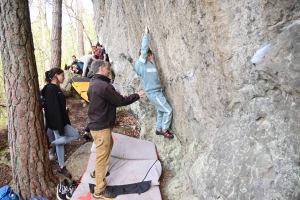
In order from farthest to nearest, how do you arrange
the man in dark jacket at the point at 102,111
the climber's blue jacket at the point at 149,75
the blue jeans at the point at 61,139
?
the climber's blue jacket at the point at 149,75
the blue jeans at the point at 61,139
the man in dark jacket at the point at 102,111

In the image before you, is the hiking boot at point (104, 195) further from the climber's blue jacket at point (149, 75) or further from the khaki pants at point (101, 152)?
the climber's blue jacket at point (149, 75)

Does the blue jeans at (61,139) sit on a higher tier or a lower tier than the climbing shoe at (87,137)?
higher

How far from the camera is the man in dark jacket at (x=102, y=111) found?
12.3 ft

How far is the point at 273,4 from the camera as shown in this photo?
2.38m

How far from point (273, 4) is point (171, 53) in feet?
7.32

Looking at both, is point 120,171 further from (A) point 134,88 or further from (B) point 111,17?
(B) point 111,17

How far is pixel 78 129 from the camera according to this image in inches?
271

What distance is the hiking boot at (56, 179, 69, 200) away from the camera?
425cm

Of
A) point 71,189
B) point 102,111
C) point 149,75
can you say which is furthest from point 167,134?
point 71,189

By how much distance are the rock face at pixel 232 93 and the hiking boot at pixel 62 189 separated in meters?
1.94

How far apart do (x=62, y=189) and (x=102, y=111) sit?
178 centimetres

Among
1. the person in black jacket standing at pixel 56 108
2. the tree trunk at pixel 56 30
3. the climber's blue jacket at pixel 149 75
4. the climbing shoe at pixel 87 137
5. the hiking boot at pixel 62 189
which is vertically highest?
the tree trunk at pixel 56 30

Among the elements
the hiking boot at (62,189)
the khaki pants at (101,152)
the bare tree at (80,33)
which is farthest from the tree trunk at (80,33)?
the khaki pants at (101,152)

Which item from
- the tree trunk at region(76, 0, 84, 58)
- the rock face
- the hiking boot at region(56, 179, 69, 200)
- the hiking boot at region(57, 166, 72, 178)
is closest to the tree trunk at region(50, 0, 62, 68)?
the rock face
